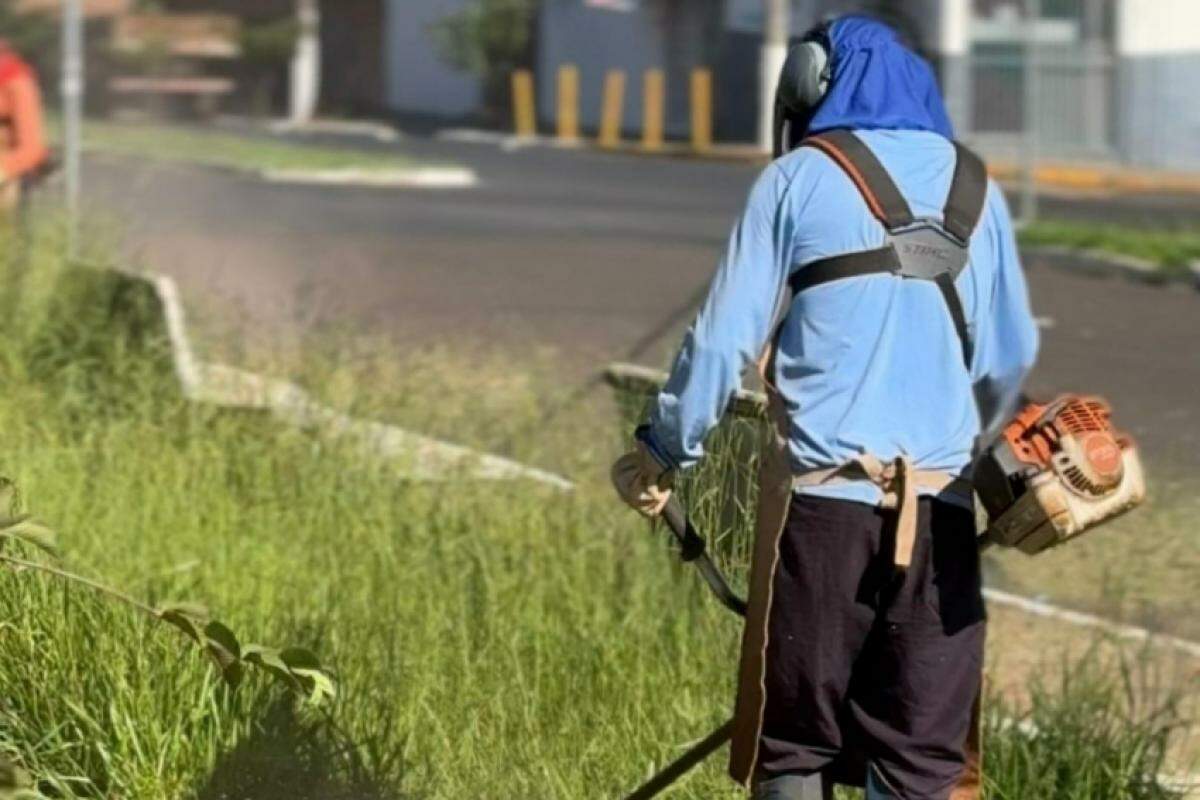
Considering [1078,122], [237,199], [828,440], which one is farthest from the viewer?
[1078,122]

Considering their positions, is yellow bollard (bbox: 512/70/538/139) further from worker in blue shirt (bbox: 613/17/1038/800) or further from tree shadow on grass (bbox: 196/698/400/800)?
worker in blue shirt (bbox: 613/17/1038/800)

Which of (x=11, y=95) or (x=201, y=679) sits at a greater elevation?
(x=11, y=95)

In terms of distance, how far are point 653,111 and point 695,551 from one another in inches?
1367

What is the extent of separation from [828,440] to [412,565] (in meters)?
2.66

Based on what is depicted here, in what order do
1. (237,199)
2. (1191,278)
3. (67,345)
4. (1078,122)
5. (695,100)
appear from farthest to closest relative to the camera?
(695,100)
(1078,122)
(237,199)
(1191,278)
(67,345)

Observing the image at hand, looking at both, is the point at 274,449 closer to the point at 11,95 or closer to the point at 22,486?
the point at 22,486

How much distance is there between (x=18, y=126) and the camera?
11688 millimetres

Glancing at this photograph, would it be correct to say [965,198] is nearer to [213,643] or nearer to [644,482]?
[644,482]

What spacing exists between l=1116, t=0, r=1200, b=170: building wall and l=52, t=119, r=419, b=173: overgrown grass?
8.35 meters

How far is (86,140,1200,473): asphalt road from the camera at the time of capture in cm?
1224

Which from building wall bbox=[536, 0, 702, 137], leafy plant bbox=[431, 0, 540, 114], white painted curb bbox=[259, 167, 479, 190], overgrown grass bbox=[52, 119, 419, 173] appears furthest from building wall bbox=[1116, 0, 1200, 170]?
leafy plant bbox=[431, 0, 540, 114]

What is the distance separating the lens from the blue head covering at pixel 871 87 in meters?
4.41

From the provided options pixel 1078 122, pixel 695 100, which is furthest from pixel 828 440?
pixel 695 100

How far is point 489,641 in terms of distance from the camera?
20.2 ft
